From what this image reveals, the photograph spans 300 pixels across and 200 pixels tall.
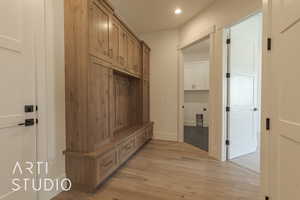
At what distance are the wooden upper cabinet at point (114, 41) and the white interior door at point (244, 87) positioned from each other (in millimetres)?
2096

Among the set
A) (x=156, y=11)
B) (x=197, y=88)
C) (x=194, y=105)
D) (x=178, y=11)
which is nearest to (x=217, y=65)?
(x=178, y=11)

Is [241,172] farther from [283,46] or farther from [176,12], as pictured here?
[176,12]

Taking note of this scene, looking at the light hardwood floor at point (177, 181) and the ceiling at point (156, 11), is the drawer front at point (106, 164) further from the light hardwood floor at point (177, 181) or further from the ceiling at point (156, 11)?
A: the ceiling at point (156, 11)

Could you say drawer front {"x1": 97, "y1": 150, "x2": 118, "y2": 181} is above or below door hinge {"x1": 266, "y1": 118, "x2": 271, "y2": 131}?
below

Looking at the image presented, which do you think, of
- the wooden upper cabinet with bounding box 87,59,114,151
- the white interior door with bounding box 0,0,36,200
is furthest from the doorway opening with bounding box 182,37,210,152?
the white interior door with bounding box 0,0,36,200

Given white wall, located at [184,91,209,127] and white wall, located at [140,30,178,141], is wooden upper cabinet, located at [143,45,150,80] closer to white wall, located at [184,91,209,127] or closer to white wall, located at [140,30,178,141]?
white wall, located at [140,30,178,141]

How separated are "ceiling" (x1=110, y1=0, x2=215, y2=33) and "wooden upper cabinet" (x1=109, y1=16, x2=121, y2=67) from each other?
76 centimetres

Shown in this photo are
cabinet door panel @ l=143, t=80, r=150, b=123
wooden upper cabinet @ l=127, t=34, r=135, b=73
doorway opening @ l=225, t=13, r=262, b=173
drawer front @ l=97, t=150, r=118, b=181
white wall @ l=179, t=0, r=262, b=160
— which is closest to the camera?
drawer front @ l=97, t=150, r=118, b=181

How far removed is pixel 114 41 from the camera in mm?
2477

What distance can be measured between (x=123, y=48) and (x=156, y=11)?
1218 millimetres

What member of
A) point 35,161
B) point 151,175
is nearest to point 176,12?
point 151,175

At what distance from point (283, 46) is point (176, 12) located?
2.71m

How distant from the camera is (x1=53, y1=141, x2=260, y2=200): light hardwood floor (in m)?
1.84

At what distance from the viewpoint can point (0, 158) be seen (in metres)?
1.34
